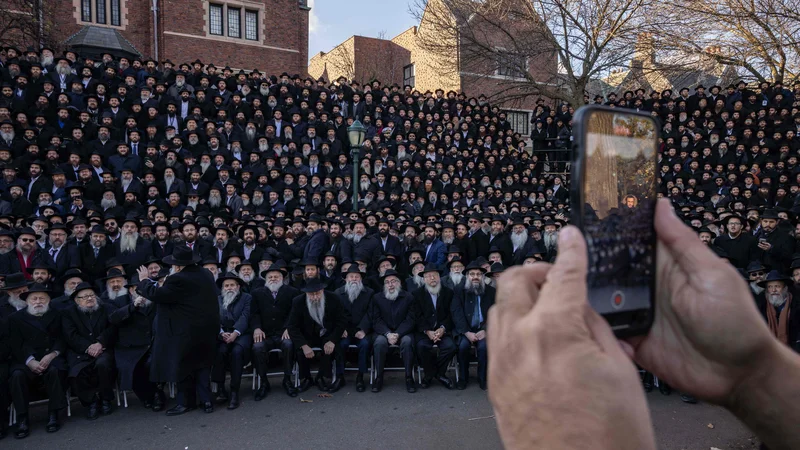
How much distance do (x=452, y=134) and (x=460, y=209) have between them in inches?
197

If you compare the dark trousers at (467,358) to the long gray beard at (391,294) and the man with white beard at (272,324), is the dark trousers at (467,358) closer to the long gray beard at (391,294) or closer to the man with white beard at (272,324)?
the long gray beard at (391,294)

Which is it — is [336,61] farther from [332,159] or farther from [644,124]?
[644,124]

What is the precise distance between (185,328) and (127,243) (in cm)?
404

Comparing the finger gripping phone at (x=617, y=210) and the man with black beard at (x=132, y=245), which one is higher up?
the finger gripping phone at (x=617, y=210)

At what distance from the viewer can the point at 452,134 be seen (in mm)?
Answer: 20016

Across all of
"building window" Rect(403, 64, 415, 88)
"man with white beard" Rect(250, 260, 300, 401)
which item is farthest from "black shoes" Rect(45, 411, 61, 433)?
"building window" Rect(403, 64, 415, 88)

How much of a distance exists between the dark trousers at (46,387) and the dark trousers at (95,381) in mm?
185

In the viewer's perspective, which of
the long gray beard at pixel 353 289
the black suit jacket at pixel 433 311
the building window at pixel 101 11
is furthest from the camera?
the building window at pixel 101 11

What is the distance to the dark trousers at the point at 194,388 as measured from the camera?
7.42 metres

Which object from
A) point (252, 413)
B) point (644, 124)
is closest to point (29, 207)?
point (252, 413)

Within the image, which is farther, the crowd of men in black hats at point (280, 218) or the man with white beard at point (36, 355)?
the crowd of men in black hats at point (280, 218)

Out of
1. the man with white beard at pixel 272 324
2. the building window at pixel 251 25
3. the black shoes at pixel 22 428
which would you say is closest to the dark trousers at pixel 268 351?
the man with white beard at pixel 272 324

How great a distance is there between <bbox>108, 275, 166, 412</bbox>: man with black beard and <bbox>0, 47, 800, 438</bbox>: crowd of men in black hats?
0.09ft

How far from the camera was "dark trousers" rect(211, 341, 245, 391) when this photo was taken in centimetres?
777
